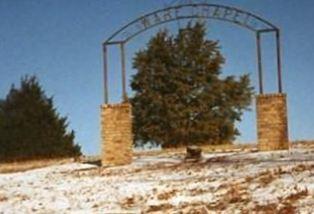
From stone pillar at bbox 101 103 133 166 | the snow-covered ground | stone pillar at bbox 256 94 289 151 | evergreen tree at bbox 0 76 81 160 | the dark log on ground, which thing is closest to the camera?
the snow-covered ground

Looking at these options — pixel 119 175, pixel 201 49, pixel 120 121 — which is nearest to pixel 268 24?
pixel 120 121

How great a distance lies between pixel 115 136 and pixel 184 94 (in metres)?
19.7

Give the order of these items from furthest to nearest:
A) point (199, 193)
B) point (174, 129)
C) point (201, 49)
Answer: point (201, 49) < point (174, 129) < point (199, 193)

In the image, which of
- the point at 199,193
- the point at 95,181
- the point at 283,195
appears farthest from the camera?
the point at 95,181

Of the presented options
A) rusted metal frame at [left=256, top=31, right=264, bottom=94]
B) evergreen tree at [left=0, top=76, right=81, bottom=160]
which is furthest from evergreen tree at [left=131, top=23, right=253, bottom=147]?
rusted metal frame at [left=256, top=31, right=264, bottom=94]

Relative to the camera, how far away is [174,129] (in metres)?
43.4

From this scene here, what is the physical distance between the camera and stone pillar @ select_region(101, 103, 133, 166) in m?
25.5

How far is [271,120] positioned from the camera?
25062 mm

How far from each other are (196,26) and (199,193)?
113ft

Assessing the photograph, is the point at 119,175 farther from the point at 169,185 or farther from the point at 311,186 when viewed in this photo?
the point at 311,186

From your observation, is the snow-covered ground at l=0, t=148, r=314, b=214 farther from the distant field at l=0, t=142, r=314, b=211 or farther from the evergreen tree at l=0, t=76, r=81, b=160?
the evergreen tree at l=0, t=76, r=81, b=160

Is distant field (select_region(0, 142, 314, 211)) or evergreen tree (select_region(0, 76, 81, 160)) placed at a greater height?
evergreen tree (select_region(0, 76, 81, 160))

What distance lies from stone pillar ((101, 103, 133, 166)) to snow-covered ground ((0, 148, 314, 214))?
647 millimetres

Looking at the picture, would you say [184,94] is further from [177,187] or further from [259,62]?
[177,187]
